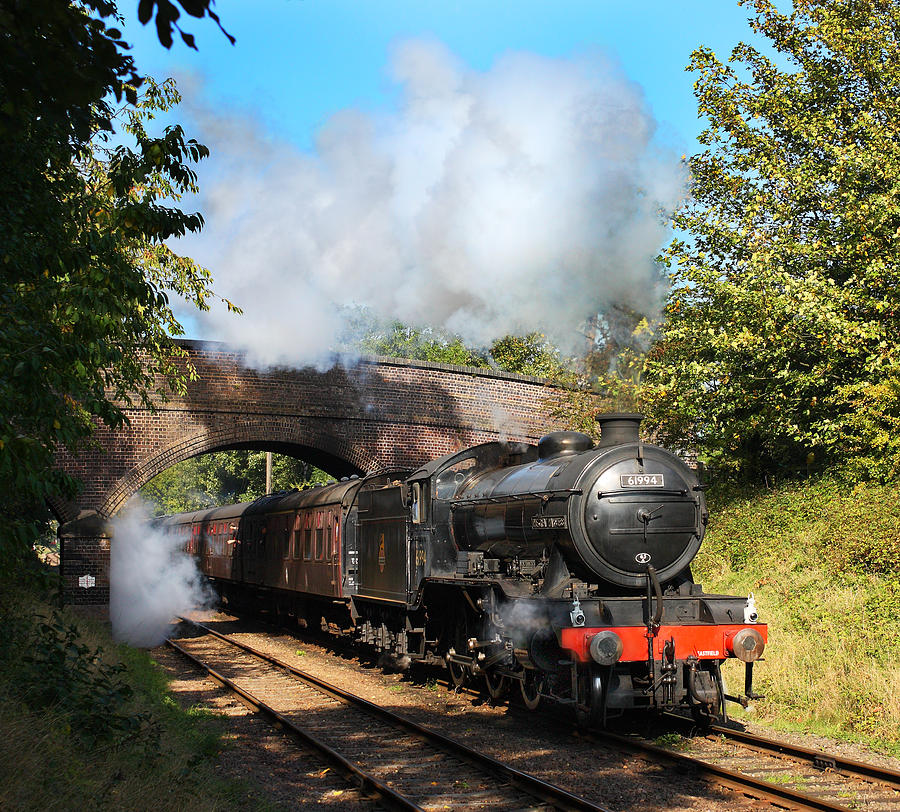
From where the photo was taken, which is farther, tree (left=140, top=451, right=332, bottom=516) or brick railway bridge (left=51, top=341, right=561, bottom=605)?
tree (left=140, top=451, right=332, bottom=516)

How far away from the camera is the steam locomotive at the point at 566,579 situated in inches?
337

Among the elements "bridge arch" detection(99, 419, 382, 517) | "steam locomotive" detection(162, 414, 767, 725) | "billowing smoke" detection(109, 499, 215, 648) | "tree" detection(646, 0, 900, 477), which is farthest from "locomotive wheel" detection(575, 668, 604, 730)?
"billowing smoke" detection(109, 499, 215, 648)

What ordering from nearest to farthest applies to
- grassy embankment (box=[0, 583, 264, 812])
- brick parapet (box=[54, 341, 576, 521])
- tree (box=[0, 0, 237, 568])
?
tree (box=[0, 0, 237, 568]) < grassy embankment (box=[0, 583, 264, 812]) < brick parapet (box=[54, 341, 576, 521])

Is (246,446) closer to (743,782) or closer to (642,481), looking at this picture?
(642,481)

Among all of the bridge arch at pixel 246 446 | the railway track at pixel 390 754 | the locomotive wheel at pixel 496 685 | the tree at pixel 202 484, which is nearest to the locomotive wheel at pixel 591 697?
the railway track at pixel 390 754

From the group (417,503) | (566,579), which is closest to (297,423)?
(417,503)

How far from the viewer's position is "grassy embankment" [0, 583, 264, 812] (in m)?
5.59

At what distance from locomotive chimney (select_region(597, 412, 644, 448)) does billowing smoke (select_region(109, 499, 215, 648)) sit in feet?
56.9

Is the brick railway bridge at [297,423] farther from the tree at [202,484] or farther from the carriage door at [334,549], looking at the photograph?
the tree at [202,484]

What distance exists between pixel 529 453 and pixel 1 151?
25.5 feet

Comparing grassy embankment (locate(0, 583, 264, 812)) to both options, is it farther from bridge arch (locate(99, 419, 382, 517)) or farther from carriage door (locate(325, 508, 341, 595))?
bridge arch (locate(99, 419, 382, 517))

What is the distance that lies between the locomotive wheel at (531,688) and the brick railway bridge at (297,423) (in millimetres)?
13630

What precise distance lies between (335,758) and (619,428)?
4.24m

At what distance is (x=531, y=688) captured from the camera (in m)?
9.66
